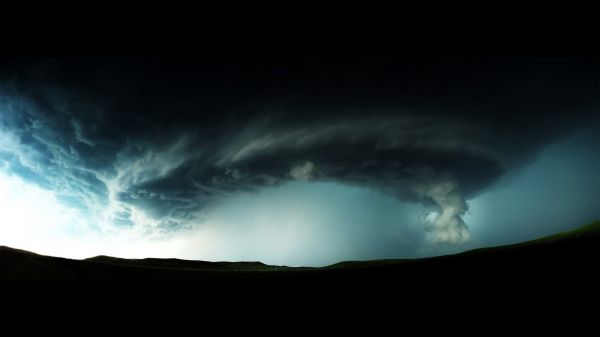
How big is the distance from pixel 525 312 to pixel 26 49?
30.7 feet

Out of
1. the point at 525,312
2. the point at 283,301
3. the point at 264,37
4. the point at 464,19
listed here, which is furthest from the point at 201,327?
the point at 464,19

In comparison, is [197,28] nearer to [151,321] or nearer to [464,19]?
[464,19]

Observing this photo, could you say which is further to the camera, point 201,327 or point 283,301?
point 283,301

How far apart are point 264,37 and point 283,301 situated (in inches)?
175

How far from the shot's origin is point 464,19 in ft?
13.9

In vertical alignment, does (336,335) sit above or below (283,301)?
below

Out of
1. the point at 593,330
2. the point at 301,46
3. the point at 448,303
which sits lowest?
the point at 593,330

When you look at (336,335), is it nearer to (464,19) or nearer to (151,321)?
(151,321)

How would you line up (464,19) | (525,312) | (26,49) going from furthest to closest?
(525,312) → (26,49) → (464,19)

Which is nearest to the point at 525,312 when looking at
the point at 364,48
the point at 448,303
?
the point at 448,303

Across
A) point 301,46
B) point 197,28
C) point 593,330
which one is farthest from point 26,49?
point 593,330

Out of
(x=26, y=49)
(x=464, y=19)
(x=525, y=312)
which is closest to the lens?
(x=464, y=19)

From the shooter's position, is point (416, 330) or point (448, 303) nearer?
point (416, 330)

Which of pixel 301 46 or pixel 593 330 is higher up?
pixel 301 46
